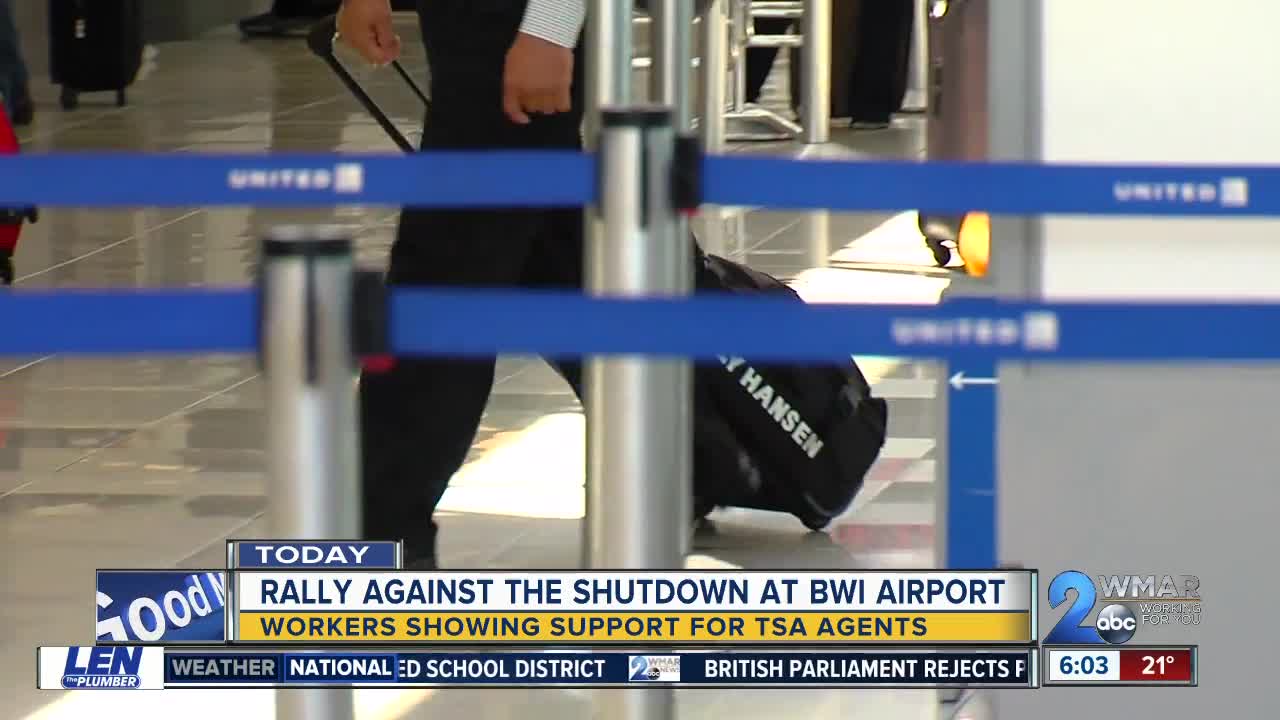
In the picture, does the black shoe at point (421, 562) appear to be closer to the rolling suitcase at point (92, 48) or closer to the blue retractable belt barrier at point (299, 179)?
the blue retractable belt barrier at point (299, 179)

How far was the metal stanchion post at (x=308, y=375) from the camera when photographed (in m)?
1.70

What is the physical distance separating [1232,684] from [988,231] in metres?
0.56

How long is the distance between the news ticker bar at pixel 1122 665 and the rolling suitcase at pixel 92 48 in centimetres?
1030

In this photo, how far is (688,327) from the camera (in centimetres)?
184

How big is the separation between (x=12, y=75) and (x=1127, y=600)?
870 centimetres

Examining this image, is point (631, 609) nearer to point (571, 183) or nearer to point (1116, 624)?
point (571, 183)

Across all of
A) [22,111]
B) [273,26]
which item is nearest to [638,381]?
[22,111]

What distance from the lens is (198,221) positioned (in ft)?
26.0

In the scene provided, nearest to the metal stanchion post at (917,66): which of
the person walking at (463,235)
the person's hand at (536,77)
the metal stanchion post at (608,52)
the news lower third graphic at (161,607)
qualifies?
the person walking at (463,235)

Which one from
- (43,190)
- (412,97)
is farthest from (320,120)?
(43,190)

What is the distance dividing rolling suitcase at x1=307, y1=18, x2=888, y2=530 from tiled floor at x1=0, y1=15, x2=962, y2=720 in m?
0.08

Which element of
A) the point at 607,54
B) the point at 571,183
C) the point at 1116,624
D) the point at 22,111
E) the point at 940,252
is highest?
the point at 607,54

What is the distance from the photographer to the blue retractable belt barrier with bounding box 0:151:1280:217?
2.25 meters

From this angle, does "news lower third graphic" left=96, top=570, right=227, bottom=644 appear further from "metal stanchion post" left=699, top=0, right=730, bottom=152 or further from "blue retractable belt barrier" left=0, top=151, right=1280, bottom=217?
"metal stanchion post" left=699, top=0, right=730, bottom=152
